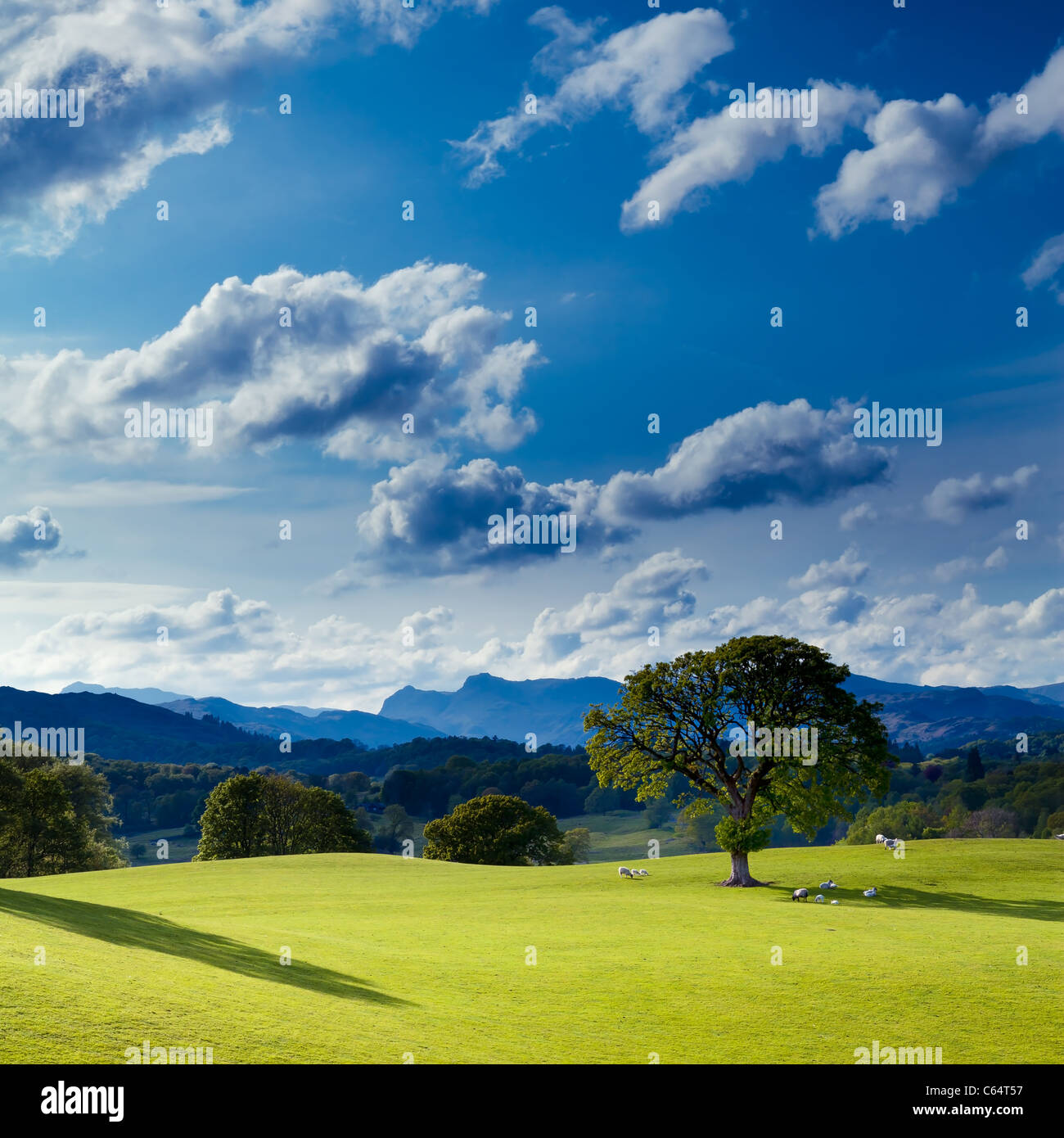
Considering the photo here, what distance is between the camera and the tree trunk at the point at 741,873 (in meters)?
52.0

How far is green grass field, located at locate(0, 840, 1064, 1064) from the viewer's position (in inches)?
658

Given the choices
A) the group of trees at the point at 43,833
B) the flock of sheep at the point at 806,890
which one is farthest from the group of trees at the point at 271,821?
the flock of sheep at the point at 806,890

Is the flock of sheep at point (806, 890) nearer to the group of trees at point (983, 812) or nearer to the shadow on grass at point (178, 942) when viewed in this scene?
the shadow on grass at point (178, 942)

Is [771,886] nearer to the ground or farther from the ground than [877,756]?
nearer to the ground

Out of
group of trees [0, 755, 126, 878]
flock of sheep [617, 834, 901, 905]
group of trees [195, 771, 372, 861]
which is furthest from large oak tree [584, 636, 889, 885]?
group of trees [0, 755, 126, 878]

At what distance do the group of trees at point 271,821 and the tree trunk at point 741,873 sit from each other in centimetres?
5298

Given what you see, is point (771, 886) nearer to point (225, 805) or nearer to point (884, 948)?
point (884, 948)

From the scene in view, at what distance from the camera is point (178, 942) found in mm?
28062

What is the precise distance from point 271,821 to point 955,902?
71.2 meters

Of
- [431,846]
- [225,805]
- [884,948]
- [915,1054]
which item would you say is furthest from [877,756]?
[225,805]

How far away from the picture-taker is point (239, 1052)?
15.1 m
